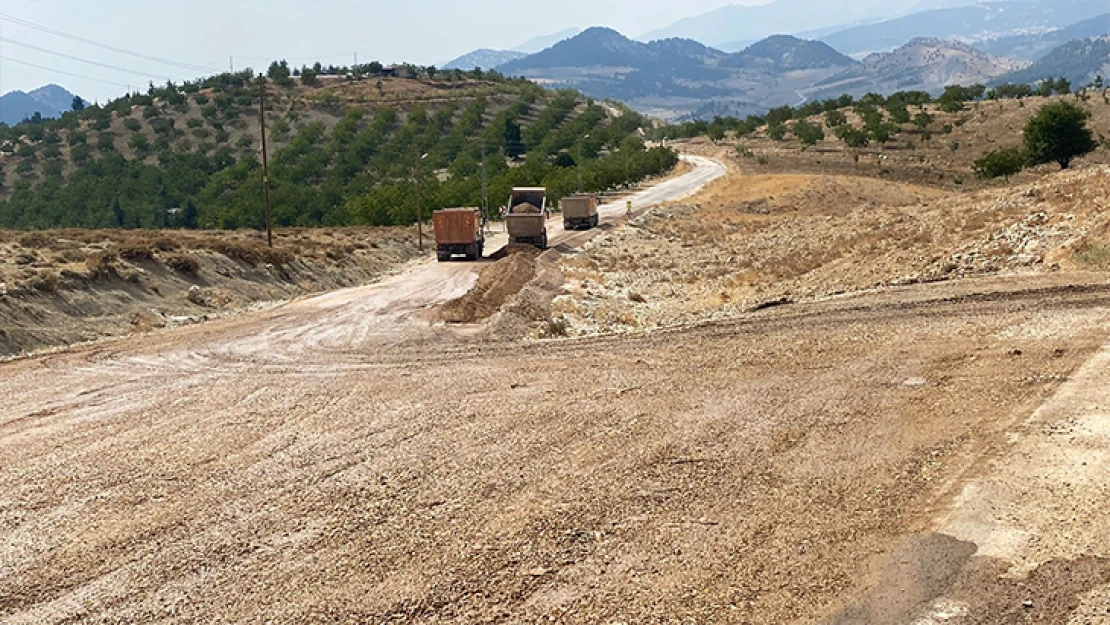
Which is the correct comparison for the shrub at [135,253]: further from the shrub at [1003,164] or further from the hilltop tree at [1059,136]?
the hilltop tree at [1059,136]

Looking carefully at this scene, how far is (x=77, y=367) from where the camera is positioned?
77.6ft

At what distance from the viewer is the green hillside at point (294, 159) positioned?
10850 centimetres

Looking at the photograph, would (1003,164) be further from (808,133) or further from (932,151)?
(808,133)

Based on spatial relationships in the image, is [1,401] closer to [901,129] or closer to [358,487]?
[358,487]

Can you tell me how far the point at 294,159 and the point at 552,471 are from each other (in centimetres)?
14763

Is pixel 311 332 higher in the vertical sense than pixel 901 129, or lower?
lower

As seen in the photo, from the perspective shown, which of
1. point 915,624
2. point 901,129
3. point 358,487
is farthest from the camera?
point 901,129

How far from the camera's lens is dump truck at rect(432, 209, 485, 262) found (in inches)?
2018

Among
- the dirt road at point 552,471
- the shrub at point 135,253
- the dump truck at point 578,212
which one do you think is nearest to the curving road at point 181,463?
the dirt road at point 552,471

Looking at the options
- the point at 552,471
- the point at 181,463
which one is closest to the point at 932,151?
the point at 552,471

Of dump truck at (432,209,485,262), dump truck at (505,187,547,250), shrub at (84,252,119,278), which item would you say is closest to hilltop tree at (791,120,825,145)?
dump truck at (505,187,547,250)

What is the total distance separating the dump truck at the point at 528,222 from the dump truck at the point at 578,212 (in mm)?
9850

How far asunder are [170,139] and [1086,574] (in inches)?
7409

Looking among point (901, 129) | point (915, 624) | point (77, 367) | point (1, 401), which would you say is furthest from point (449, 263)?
point (901, 129)
